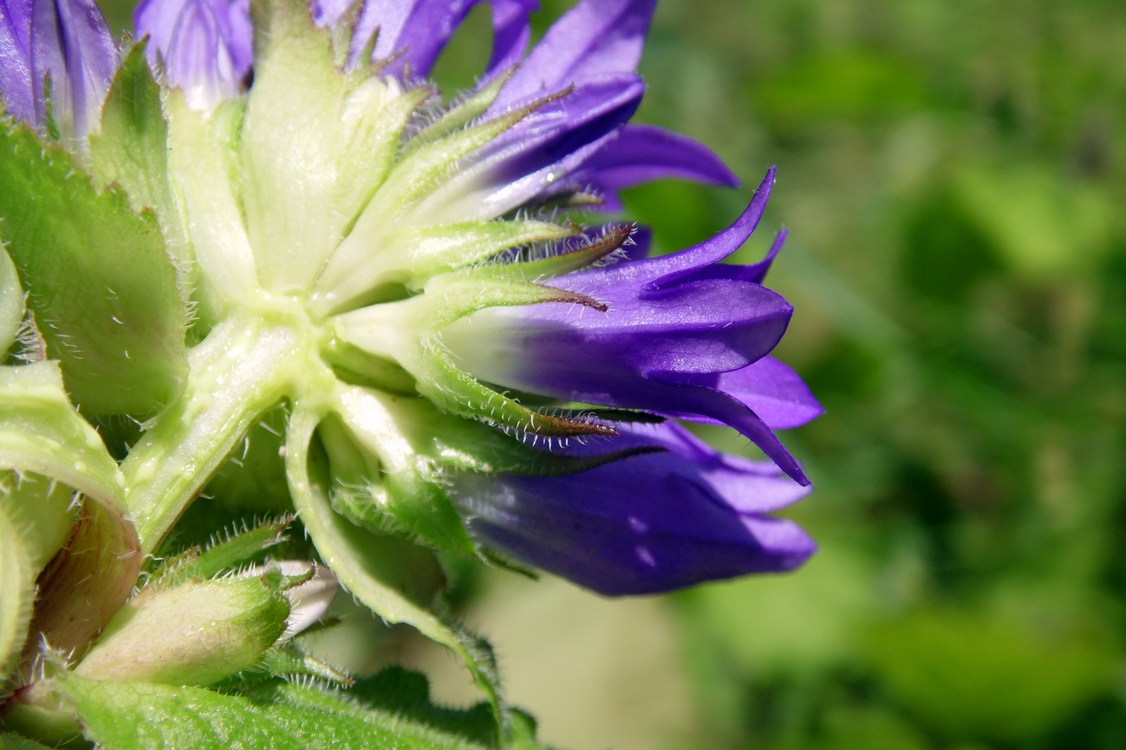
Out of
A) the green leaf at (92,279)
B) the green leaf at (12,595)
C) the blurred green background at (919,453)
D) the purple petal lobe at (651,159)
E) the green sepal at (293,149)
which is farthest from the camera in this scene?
the blurred green background at (919,453)

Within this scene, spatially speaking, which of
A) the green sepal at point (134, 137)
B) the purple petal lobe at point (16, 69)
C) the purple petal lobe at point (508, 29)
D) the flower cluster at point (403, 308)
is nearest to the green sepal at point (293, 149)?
the flower cluster at point (403, 308)

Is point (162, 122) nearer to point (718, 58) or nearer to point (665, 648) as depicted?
point (665, 648)

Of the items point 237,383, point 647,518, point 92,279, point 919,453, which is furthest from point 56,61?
point 919,453

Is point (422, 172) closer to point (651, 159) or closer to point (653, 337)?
point (653, 337)

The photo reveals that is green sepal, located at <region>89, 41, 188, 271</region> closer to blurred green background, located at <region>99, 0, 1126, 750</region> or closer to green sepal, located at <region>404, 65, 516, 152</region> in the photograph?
green sepal, located at <region>404, 65, 516, 152</region>

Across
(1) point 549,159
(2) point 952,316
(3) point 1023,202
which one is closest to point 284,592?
(1) point 549,159

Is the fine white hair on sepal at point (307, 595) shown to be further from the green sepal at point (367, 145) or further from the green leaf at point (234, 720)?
the green sepal at point (367, 145)
